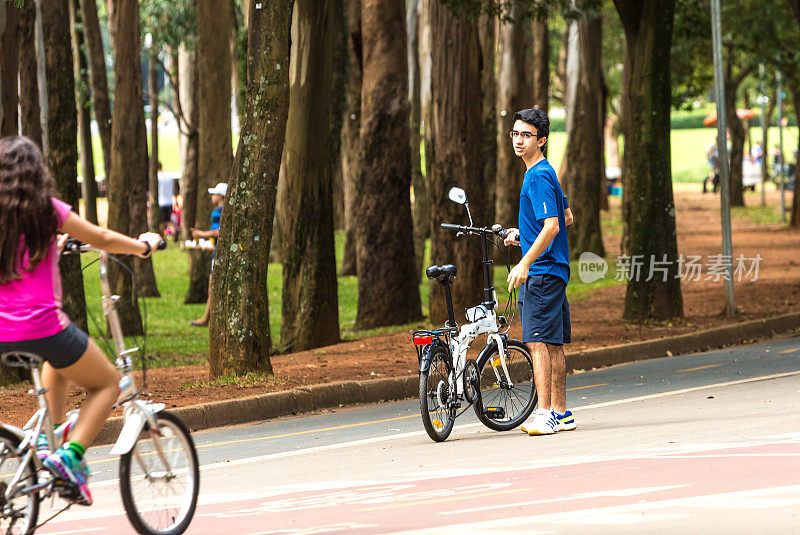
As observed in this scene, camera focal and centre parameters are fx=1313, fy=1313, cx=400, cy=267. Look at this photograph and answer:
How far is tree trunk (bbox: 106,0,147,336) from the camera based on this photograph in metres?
19.1

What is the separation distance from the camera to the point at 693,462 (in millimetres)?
7641

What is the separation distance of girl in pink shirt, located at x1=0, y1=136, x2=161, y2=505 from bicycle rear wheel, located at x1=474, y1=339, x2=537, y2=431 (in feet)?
12.8

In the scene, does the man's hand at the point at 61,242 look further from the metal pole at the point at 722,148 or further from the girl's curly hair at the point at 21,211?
the metal pole at the point at 722,148

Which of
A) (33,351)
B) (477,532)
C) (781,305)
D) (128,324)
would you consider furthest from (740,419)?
(128,324)

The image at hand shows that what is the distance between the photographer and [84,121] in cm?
2798

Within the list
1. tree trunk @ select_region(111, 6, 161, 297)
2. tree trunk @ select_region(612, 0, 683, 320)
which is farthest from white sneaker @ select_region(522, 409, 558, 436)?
tree trunk @ select_region(111, 6, 161, 297)

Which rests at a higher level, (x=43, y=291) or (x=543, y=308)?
(x=43, y=291)

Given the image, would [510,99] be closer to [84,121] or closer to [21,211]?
[84,121]

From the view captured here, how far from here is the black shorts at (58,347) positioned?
18.0 ft

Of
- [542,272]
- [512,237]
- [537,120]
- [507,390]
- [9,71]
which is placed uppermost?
[9,71]

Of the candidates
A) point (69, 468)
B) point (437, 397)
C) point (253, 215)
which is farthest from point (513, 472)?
point (253, 215)

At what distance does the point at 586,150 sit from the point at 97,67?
12.2 metres

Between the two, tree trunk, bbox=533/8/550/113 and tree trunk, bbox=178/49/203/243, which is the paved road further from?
tree trunk, bbox=533/8/550/113

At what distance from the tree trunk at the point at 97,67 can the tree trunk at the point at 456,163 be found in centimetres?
734
